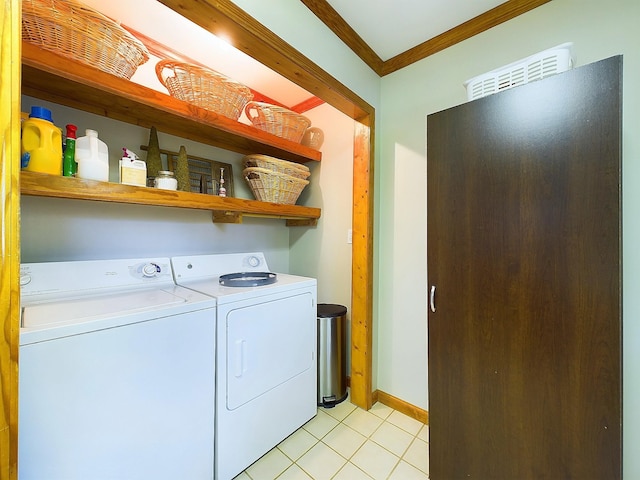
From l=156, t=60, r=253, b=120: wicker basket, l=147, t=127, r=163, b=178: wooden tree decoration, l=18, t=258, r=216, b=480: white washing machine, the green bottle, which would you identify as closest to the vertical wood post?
l=156, t=60, r=253, b=120: wicker basket

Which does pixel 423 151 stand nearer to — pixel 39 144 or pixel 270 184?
pixel 270 184

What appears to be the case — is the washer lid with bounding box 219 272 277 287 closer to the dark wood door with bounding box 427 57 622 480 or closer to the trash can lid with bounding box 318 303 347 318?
the trash can lid with bounding box 318 303 347 318

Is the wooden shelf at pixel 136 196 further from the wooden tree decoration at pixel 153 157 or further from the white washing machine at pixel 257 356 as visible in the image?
the white washing machine at pixel 257 356

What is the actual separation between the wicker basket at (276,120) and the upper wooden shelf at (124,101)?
0.07 m

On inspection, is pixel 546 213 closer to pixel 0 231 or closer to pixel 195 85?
pixel 0 231

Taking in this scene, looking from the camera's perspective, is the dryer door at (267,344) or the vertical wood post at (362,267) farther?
the vertical wood post at (362,267)

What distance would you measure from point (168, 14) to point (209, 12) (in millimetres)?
682

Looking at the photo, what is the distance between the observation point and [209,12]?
1114 millimetres

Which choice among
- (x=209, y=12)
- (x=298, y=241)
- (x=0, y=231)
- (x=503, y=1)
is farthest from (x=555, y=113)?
(x=298, y=241)

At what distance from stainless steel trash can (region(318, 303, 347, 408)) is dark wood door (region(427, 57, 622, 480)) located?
823 mm

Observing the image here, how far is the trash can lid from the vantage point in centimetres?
204

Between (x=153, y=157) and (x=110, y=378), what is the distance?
1222mm

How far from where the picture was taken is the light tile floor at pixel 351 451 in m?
1.43

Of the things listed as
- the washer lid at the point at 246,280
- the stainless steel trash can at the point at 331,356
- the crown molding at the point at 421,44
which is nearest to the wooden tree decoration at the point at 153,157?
the washer lid at the point at 246,280
